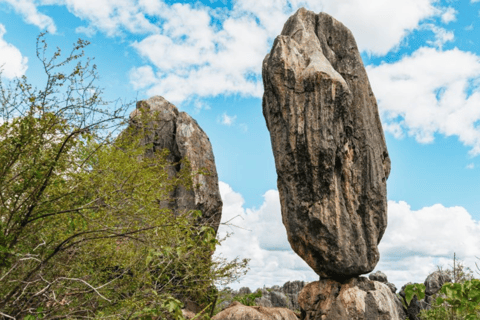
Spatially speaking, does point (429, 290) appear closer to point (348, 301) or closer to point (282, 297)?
point (348, 301)

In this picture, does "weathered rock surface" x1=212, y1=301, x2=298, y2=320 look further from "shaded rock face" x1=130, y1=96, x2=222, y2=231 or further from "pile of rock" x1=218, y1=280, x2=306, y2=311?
"pile of rock" x1=218, y1=280, x2=306, y2=311

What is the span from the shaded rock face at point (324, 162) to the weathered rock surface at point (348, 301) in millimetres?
374

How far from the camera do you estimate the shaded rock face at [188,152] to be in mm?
17406

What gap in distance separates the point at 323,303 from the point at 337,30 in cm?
948

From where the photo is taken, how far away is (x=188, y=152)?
18.3 m

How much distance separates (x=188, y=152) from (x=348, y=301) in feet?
30.5

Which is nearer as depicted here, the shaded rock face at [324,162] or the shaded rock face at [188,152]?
the shaded rock face at [324,162]

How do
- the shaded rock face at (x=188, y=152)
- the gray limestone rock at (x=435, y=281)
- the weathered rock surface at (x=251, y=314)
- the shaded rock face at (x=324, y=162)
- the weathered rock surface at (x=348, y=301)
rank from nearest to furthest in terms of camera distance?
1. the weathered rock surface at (x=348, y=301)
2. the weathered rock surface at (x=251, y=314)
3. the shaded rock face at (x=324, y=162)
4. the gray limestone rock at (x=435, y=281)
5. the shaded rock face at (x=188, y=152)

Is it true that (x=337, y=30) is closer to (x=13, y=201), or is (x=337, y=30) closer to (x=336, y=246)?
(x=336, y=246)

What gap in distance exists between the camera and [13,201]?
186 inches

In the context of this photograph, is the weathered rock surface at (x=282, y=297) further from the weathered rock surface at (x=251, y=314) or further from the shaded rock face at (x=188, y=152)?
the weathered rock surface at (x=251, y=314)

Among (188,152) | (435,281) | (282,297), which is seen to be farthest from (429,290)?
(188,152)

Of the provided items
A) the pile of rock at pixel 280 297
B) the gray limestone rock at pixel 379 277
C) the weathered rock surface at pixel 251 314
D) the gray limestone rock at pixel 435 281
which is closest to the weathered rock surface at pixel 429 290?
the gray limestone rock at pixel 435 281

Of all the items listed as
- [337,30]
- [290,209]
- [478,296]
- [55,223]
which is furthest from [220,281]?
[337,30]
